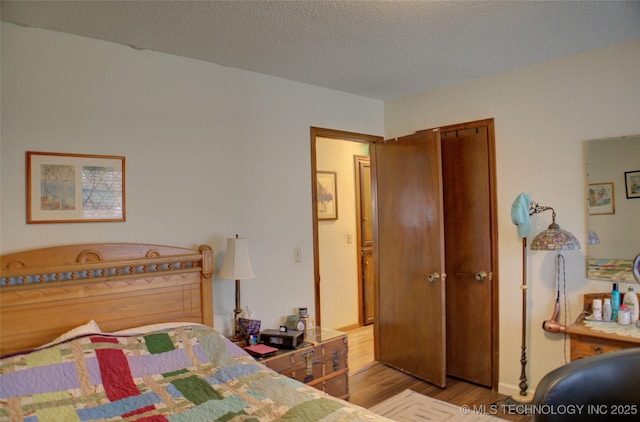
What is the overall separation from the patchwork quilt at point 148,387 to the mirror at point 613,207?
6.82ft

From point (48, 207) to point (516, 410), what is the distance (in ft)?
10.9

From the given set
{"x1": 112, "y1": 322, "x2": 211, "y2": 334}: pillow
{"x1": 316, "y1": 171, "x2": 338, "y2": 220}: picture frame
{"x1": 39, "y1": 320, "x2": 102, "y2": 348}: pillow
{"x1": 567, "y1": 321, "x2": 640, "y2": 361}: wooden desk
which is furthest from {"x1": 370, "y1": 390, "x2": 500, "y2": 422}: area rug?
{"x1": 316, "y1": 171, "x2": 338, "y2": 220}: picture frame

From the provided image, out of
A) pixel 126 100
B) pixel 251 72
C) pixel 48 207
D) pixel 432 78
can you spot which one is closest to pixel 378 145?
pixel 432 78

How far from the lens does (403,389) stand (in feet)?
11.2

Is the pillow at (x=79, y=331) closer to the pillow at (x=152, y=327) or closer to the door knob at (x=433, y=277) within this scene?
the pillow at (x=152, y=327)

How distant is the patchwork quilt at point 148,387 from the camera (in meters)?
1.68

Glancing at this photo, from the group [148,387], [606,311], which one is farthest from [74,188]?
[606,311]

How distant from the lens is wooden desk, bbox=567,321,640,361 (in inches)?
92.7

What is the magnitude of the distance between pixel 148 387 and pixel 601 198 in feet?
9.91

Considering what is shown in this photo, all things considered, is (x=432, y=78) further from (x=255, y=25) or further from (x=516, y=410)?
(x=516, y=410)

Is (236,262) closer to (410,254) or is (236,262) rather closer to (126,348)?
(126,348)

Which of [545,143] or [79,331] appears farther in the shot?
[545,143]

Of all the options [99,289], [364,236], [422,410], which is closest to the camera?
[99,289]

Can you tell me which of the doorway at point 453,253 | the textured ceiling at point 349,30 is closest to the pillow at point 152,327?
the doorway at point 453,253
